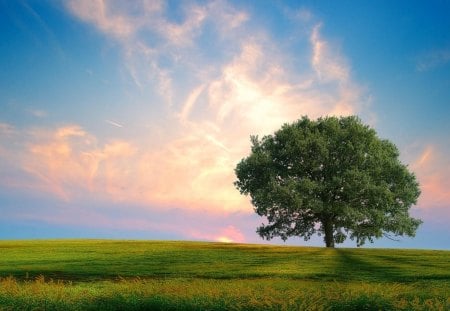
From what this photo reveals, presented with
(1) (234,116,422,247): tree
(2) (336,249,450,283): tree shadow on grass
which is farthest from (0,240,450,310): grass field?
(1) (234,116,422,247): tree

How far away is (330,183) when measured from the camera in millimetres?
48375

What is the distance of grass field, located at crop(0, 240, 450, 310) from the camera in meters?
16.5

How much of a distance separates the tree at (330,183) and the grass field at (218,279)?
8874 mm

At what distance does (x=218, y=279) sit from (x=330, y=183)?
24.6 m

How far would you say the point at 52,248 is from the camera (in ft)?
A: 141

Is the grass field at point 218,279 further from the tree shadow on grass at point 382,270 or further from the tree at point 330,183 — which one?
the tree at point 330,183

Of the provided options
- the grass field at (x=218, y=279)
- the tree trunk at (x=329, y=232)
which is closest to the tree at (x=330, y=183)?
the tree trunk at (x=329, y=232)

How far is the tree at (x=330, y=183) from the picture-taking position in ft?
158

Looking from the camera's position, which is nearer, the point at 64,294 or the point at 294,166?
the point at 64,294

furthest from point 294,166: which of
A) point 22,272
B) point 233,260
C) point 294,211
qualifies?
point 22,272

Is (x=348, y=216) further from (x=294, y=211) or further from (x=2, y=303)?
(x=2, y=303)

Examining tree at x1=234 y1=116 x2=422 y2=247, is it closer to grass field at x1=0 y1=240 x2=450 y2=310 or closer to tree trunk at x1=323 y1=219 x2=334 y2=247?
tree trunk at x1=323 y1=219 x2=334 y2=247

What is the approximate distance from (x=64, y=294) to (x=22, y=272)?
38.5 ft

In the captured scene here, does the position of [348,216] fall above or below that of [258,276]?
above
